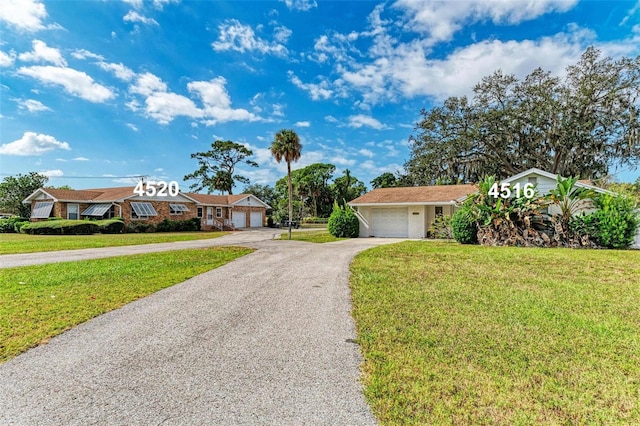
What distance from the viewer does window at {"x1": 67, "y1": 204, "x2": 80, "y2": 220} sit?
2587 centimetres

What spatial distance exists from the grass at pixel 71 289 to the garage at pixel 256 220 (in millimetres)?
24714

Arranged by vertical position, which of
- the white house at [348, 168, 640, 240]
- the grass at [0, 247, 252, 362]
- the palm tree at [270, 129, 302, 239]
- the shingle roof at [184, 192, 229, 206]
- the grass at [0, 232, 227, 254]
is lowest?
the grass at [0, 247, 252, 362]

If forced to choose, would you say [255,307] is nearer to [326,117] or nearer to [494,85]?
[326,117]

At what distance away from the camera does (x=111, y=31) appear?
34.7 feet

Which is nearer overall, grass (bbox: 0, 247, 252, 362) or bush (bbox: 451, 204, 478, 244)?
grass (bbox: 0, 247, 252, 362)

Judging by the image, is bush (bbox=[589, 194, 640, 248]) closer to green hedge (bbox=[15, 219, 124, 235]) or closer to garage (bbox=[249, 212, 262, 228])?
green hedge (bbox=[15, 219, 124, 235])

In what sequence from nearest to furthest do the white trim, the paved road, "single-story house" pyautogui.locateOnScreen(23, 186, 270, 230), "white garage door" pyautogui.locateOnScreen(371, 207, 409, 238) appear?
the paved road → the white trim → "white garage door" pyautogui.locateOnScreen(371, 207, 409, 238) → "single-story house" pyautogui.locateOnScreen(23, 186, 270, 230)

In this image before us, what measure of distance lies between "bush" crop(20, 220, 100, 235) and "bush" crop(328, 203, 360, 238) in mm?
17003

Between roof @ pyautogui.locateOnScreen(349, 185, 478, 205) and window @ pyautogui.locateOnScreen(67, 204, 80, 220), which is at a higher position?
roof @ pyautogui.locateOnScreen(349, 185, 478, 205)

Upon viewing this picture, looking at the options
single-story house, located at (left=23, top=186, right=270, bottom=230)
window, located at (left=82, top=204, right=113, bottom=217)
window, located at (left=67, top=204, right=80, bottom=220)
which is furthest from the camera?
window, located at (left=67, top=204, right=80, bottom=220)

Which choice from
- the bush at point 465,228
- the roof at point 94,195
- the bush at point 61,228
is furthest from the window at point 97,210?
the bush at point 465,228

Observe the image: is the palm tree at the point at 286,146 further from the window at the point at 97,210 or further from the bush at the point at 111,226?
the window at the point at 97,210

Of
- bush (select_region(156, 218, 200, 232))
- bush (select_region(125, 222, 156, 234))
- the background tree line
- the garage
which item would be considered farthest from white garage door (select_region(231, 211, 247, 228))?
the background tree line

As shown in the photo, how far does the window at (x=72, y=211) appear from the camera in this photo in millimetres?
→ 25869
